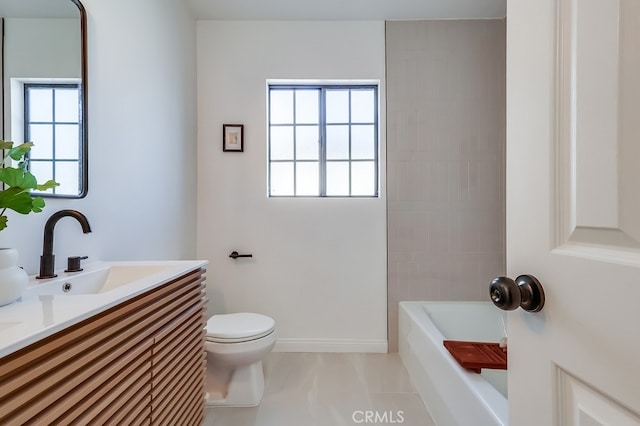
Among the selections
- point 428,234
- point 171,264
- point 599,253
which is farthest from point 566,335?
point 428,234

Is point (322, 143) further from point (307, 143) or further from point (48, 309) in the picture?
point (48, 309)

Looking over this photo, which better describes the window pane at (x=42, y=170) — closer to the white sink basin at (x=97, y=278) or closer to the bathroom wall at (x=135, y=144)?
the bathroom wall at (x=135, y=144)

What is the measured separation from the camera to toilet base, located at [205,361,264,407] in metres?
1.67

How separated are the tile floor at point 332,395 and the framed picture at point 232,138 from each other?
5.35 feet

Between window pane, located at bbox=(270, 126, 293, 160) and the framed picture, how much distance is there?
267 millimetres

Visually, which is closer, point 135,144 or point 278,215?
point 135,144

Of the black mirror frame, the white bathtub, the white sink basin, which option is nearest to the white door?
the white bathtub

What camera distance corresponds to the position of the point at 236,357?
62.6 inches

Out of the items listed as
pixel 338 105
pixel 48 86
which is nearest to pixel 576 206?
pixel 48 86

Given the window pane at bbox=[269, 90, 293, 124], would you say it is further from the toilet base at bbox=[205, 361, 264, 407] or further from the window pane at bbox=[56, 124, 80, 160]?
the toilet base at bbox=[205, 361, 264, 407]

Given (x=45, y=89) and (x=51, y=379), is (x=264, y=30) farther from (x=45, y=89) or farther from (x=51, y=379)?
(x=51, y=379)

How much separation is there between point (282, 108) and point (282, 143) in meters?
0.29

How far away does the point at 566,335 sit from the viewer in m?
0.44

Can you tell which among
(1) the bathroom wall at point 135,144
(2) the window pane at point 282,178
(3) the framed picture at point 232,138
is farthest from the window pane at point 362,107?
(1) the bathroom wall at point 135,144
